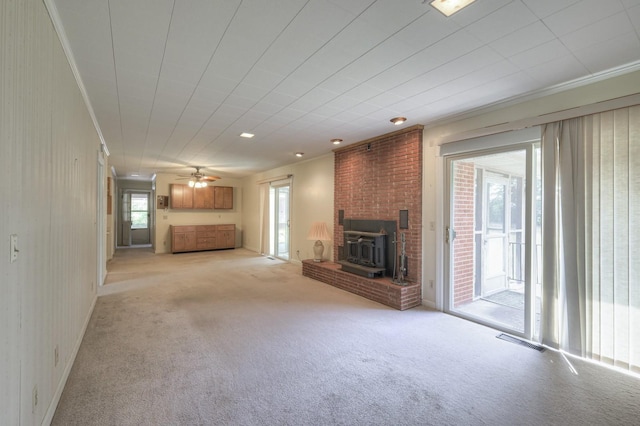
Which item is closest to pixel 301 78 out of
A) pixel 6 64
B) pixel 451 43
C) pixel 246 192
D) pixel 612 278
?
pixel 451 43

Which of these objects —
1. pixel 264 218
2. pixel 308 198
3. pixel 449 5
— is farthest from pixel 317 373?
pixel 264 218

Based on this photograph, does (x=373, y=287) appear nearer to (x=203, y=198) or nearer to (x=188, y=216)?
(x=203, y=198)

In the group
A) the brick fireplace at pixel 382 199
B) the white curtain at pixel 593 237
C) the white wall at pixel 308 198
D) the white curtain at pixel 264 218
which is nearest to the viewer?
the white curtain at pixel 593 237

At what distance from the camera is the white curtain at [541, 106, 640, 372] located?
Result: 240 cm

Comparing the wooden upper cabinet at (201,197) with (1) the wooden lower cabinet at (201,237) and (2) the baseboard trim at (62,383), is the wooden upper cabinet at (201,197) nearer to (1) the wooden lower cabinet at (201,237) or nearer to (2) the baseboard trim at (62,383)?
(1) the wooden lower cabinet at (201,237)

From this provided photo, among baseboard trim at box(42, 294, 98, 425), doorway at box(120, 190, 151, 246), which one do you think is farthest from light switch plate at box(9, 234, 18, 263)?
doorway at box(120, 190, 151, 246)

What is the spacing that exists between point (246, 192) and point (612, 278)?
9.21 meters

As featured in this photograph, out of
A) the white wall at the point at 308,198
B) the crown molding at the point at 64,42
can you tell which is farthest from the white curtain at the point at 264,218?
the crown molding at the point at 64,42

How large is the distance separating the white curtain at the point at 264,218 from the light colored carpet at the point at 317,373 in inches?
178

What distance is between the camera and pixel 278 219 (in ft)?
27.4

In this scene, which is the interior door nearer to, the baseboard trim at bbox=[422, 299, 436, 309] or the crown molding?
the crown molding

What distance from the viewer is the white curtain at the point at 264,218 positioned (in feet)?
27.6

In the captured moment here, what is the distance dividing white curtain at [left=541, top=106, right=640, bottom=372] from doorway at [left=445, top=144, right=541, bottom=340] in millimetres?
182

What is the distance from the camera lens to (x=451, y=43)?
6.90ft
